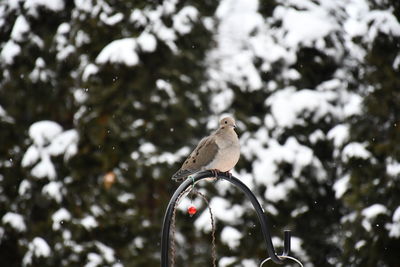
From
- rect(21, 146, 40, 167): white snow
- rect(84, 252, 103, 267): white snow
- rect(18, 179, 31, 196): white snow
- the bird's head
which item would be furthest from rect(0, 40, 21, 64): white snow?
the bird's head

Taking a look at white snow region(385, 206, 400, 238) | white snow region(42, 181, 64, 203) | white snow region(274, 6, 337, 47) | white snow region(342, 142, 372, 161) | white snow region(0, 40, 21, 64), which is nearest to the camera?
white snow region(385, 206, 400, 238)

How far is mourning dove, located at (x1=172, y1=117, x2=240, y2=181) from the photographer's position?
1.52 meters

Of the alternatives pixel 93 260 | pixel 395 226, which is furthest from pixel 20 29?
pixel 395 226

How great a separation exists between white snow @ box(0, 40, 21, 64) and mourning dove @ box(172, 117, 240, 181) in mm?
2036

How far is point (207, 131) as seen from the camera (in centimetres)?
298

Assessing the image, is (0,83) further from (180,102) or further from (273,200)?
(273,200)

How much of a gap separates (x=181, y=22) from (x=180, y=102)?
1.49 ft

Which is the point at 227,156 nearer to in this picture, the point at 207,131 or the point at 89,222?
the point at 207,131

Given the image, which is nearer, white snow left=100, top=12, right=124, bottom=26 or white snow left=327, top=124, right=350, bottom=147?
white snow left=327, top=124, right=350, bottom=147

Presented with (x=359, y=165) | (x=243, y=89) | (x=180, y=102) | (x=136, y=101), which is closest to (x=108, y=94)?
(x=136, y=101)

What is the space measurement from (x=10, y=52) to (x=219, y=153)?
7.06 feet

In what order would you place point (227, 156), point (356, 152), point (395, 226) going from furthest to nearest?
point (356, 152) → point (395, 226) → point (227, 156)

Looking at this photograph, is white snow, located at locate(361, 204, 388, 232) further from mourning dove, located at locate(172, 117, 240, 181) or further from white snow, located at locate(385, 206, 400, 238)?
mourning dove, located at locate(172, 117, 240, 181)

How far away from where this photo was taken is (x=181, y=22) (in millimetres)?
3061
